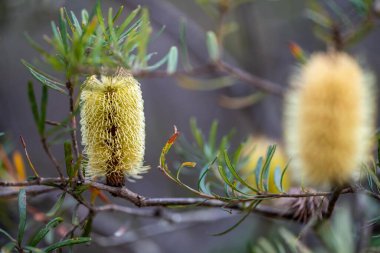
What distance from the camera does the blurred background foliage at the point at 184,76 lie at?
1.79 feet

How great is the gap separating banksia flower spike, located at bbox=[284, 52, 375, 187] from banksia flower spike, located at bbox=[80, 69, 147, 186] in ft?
0.63

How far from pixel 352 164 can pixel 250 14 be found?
1403 millimetres

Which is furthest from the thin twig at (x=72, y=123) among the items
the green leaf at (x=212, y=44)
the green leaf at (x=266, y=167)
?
the green leaf at (x=212, y=44)

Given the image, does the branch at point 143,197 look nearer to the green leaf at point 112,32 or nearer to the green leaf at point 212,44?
the green leaf at point 112,32

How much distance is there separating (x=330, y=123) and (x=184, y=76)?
55 cm

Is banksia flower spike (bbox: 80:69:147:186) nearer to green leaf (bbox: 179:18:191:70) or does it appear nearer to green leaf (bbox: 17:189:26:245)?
green leaf (bbox: 17:189:26:245)

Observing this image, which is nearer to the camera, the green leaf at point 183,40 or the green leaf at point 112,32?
the green leaf at point 112,32

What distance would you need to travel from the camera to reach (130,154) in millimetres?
558

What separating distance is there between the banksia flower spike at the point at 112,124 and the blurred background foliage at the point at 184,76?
3 centimetres

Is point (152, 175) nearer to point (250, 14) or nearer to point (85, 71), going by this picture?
point (250, 14)

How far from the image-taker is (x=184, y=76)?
3.36ft

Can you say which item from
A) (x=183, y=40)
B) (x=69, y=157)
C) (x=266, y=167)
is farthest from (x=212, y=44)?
(x=69, y=157)

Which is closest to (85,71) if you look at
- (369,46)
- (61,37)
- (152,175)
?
(61,37)

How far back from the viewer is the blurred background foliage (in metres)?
0.54
